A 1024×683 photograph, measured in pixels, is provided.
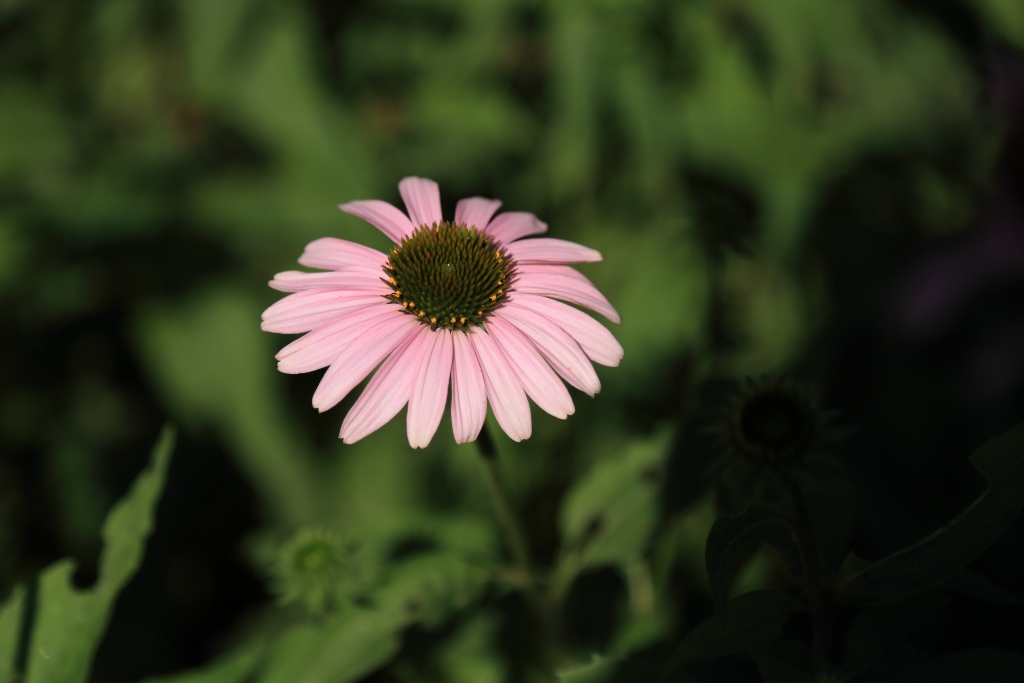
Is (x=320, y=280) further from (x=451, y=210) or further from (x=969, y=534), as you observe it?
(x=451, y=210)

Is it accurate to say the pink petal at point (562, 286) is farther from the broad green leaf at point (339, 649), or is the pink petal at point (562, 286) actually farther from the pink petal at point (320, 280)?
the broad green leaf at point (339, 649)

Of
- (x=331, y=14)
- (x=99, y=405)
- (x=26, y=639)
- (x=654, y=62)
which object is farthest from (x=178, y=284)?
(x=654, y=62)

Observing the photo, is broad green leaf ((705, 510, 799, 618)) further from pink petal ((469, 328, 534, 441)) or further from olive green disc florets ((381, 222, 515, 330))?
olive green disc florets ((381, 222, 515, 330))

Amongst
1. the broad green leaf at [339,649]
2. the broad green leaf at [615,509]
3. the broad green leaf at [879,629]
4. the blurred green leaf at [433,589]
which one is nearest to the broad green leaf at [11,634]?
the broad green leaf at [339,649]

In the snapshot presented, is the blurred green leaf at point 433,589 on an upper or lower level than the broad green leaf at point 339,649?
upper

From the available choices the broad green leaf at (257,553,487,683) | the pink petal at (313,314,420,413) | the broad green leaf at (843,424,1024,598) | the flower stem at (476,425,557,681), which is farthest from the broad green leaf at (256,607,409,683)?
the broad green leaf at (843,424,1024,598)

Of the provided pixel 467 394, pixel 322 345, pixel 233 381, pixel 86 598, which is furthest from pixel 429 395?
pixel 233 381
